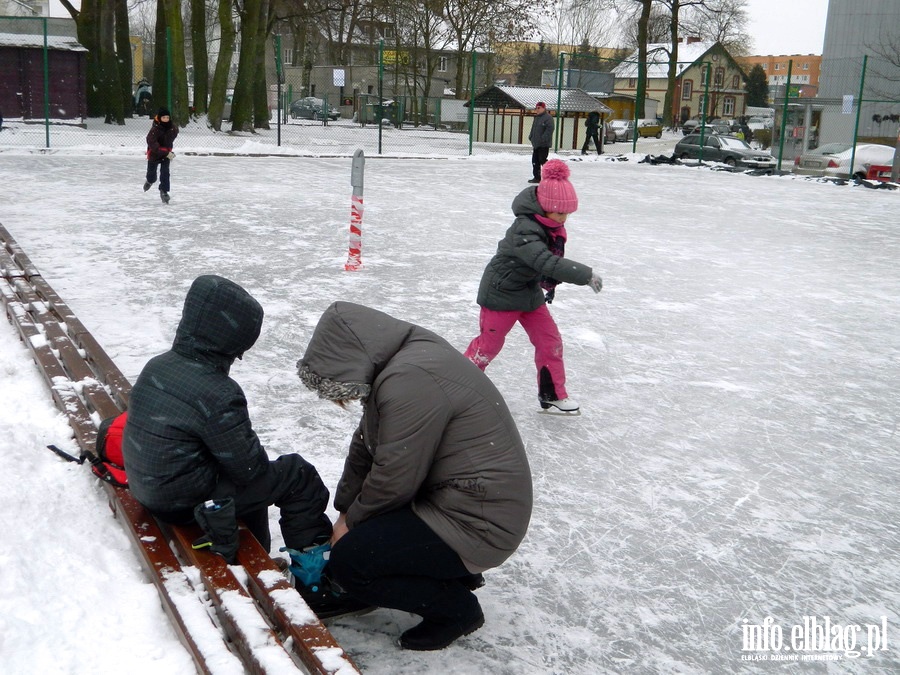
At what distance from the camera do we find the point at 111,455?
3.26 metres

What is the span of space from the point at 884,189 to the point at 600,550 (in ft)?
62.2

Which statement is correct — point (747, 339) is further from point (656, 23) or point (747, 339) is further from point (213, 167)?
point (656, 23)

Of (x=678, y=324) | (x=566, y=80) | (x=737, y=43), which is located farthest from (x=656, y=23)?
(x=678, y=324)

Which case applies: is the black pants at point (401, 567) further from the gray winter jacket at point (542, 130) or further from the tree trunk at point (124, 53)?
the tree trunk at point (124, 53)

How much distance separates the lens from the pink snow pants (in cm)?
500

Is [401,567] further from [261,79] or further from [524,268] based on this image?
[261,79]

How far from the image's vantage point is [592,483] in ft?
13.6

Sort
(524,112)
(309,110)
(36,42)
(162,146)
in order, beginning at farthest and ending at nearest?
(309,110), (524,112), (36,42), (162,146)

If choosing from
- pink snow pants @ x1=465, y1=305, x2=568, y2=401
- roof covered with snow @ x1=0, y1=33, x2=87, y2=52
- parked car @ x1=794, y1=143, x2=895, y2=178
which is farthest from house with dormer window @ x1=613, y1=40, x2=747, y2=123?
pink snow pants @ x1=465, y1=305, x2=568, y2=401

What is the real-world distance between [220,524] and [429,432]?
2.38 ft

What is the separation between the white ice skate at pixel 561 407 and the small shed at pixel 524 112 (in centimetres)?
2443

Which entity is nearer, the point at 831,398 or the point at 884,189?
the point at 831,398

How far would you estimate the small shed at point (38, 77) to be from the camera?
83.8ft

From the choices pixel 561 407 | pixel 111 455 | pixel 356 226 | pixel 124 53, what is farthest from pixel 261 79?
pixel 111 455
